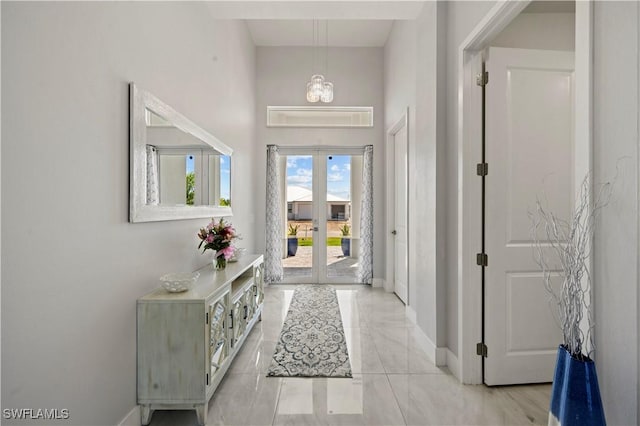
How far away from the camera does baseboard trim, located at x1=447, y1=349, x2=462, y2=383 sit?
2287 mm

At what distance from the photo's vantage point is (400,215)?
4.48 m

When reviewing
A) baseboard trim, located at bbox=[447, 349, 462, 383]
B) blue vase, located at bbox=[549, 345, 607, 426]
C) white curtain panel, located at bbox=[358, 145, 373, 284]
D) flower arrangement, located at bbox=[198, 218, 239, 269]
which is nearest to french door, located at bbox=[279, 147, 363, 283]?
white curtain panel, located at bbox=[358, 145, 373, 284]

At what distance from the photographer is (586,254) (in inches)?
49.1

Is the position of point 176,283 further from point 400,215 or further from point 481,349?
point 400,215

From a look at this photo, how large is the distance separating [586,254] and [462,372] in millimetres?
1412

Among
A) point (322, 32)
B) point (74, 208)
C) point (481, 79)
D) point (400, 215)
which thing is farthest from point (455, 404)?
point (322, 32)

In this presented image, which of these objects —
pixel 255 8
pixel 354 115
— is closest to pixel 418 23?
pixel 255 8

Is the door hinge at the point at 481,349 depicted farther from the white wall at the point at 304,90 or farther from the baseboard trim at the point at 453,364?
the white wall at the point at 304,90

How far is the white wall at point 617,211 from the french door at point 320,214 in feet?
13.0

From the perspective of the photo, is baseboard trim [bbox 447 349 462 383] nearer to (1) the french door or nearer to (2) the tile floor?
(2) the tile floor

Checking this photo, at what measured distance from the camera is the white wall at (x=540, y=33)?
2330mm

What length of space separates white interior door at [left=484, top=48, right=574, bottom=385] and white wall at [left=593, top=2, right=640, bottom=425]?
0.98 m

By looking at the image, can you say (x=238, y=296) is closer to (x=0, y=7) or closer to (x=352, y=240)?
(x=0, y=7)

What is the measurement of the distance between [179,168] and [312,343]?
1961 millimetres
